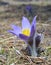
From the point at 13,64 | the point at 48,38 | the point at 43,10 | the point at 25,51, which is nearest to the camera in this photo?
the point at 13,64

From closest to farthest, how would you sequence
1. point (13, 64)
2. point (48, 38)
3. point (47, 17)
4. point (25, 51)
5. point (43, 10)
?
point (13, 64)
point (25, 51)
point (48, 38)
point (47, 17)
point (43, 10)

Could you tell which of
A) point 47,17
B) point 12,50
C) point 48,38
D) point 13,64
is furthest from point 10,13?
point 13,64

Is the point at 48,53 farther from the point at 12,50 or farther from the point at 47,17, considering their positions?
the point at 47,17

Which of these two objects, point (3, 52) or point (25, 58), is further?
point (3, 52)

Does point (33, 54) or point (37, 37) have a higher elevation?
point (37, 37)

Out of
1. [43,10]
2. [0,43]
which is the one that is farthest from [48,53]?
[43,10]

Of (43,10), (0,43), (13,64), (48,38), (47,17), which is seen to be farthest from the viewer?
(43,10)

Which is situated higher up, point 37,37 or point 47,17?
point 37,37

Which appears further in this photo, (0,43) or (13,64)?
(0,43)

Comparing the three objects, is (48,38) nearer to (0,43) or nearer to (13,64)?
(0,43)
